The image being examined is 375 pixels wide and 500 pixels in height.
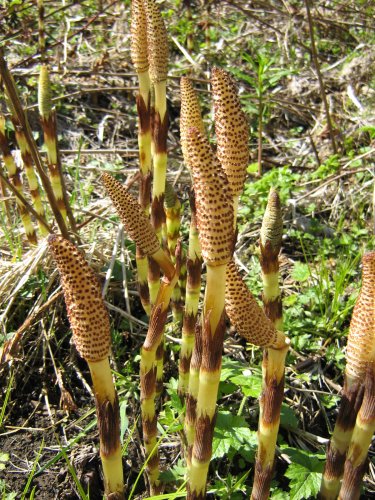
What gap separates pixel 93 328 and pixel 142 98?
3.36ft

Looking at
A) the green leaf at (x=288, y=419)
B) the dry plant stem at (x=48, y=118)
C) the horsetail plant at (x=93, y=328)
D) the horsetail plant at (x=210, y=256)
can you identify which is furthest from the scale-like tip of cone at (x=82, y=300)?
the dry plant stem at (x=48, y=118)

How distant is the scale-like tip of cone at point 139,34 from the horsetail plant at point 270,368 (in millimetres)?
718

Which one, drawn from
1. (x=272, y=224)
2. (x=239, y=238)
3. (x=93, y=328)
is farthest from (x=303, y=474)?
(x=239, y=238)

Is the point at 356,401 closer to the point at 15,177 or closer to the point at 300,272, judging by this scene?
the point at 300,272

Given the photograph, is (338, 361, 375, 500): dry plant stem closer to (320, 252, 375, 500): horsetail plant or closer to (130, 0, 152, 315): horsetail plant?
(320, 252, 375, 500): horsetail plant

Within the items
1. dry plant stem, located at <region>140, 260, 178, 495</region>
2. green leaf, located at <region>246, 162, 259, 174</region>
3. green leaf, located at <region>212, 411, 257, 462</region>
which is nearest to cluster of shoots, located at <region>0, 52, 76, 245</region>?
dry plant stem, located at <region>140, 260, 178, 495</region>

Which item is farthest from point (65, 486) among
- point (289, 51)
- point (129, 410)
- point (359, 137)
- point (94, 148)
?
point (289, 51)

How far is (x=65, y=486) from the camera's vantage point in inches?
78.7

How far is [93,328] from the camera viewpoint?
1.14 metres

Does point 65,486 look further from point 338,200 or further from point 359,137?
point 359,137

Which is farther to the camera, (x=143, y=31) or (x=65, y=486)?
(x=65, y=486)

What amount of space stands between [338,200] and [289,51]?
6.13 ft

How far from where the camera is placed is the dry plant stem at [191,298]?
1.74 meters

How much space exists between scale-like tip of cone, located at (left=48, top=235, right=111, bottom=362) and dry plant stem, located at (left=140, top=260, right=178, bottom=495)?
1.04ft
